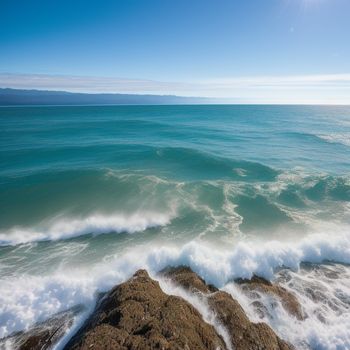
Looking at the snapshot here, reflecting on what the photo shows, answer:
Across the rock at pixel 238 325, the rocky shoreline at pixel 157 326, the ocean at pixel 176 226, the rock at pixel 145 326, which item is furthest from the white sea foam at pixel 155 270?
the rock at pixel 145 326

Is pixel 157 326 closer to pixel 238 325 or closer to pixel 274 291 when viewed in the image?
pixel 238 325

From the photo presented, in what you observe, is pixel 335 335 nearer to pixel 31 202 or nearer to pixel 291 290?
pixel 291 290

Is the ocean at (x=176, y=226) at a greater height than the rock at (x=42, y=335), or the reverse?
the rock at (x=42, y=335)

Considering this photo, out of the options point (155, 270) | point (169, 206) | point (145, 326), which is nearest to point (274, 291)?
point (155, 270)

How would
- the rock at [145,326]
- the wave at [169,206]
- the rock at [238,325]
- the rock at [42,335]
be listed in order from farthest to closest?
the wave at [169,206]
the rock at [42,335]
the rock at [238,325]
the rock at [145,326]

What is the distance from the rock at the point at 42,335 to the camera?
24.5 feet

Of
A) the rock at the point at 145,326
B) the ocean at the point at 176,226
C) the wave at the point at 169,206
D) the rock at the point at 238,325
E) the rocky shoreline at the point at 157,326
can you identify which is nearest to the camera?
the rock at the point at 145,326

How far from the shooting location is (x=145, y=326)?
6.55 m

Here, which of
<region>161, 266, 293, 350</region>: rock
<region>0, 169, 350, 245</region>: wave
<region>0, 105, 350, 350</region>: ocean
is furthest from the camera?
<region>0, 169, 350, 245</region>: wave

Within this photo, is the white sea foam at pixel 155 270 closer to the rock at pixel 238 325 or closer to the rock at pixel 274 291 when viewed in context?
the rock at pixel 274 291

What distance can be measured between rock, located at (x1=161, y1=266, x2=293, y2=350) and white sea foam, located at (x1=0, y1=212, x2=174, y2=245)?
6.87 meters

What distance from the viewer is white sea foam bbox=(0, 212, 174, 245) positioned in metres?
14.4

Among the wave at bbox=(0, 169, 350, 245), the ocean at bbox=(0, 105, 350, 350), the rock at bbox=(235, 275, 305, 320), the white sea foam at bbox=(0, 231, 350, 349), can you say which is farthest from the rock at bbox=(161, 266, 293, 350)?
the wave at bbox=(0, 169, 350, 245)

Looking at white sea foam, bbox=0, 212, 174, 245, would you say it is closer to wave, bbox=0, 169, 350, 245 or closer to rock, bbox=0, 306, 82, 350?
wave, bbox=0, 169, 350, 245
